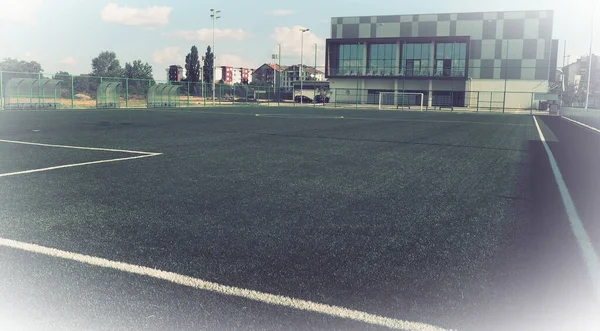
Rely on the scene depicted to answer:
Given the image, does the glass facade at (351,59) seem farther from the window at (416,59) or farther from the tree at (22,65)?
the tree at (22,65)

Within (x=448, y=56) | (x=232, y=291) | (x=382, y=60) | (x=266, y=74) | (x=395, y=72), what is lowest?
(x=232, y=291)

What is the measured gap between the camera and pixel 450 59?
7206cm

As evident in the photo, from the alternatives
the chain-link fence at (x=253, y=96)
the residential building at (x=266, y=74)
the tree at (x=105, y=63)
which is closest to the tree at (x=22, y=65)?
the chain-link fence at (x=253, y=96)

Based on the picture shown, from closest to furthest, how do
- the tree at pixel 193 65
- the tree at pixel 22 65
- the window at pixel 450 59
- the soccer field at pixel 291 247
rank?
the soccer field at pixel 291 247 < the window at pixel 450 59 < the tree at pixel 22 65 < the tree at pixel 193 65

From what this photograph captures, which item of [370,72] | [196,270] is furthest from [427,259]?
[370,72]

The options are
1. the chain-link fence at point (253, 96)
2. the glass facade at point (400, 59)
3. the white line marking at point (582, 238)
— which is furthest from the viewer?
the glass facade at point (400, 59)

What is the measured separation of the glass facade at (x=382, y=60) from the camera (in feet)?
243

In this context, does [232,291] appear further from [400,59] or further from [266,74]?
[266,74]

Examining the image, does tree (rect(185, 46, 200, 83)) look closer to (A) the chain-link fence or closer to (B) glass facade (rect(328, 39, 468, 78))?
(A) the chain-link fence

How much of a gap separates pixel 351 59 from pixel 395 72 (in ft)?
23.7

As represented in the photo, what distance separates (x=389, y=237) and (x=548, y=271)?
1421mm

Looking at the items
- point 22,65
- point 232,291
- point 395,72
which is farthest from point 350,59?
point 232,291

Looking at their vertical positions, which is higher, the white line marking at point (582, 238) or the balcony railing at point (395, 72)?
the balcony railing at point (395, 72)

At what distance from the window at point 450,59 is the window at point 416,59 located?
138cm
